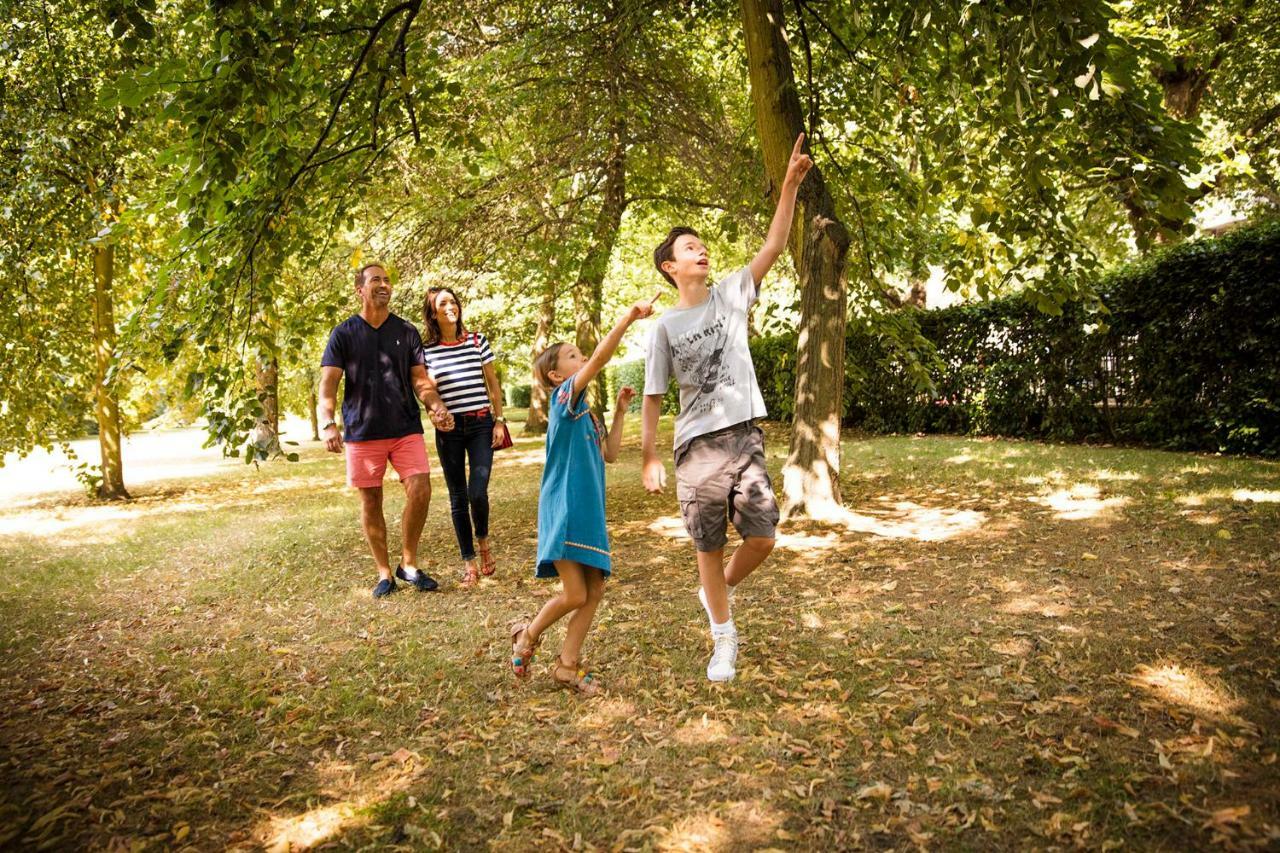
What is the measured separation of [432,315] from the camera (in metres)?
6.06

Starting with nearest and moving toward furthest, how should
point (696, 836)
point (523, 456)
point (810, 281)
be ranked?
point (696, 836) → point (810, 281) → point (523, 456)

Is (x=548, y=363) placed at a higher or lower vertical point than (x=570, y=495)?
higher

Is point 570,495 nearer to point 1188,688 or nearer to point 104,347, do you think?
point 1188,688

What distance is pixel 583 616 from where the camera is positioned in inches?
147

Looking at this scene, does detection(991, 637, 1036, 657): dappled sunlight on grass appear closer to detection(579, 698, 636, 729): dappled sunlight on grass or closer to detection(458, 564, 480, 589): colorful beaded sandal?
detection(579, 698, 636, 729): dappled sunlight on grass

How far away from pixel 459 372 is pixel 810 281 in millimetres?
3389

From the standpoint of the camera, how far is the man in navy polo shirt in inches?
222

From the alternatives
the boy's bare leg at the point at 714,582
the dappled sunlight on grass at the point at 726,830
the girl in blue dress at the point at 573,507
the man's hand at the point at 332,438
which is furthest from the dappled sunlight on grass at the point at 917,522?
the man's hand at the point at 332,438

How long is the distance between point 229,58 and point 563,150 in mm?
7152

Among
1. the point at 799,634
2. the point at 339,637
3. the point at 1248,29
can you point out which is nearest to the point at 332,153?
the point at 339,637

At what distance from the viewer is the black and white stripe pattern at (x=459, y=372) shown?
5938mm

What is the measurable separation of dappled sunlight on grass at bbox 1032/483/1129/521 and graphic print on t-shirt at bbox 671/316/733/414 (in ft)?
14.1

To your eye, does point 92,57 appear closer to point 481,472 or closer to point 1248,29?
point 481,472

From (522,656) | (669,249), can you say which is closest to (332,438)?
(522,656)
